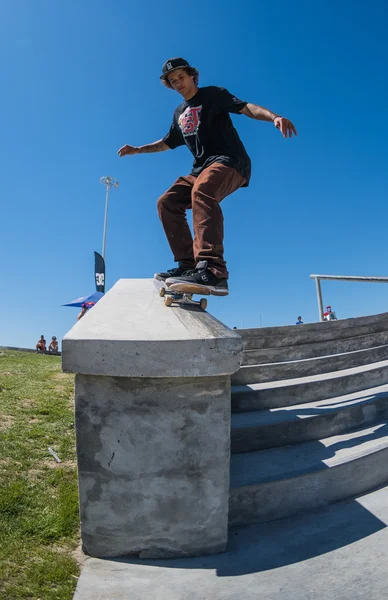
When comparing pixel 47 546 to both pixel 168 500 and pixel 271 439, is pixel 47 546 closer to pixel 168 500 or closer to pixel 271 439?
pixel 168 500

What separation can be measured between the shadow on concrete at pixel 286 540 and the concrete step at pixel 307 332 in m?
2.29

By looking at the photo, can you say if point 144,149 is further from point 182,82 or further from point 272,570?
point 272,570

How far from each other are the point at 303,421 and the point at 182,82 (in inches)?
119

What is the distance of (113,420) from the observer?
6.15 ft

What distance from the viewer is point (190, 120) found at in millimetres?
3354

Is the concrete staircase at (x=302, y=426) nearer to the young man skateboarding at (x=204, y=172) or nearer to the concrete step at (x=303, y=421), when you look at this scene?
the concrete step at (x=303, y=421)

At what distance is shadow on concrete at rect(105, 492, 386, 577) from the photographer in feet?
5.92

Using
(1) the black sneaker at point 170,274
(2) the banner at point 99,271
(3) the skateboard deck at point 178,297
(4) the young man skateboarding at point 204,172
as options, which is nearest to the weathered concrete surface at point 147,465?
(3) the skateboard deck at point 178,297

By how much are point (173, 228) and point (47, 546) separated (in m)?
2.53

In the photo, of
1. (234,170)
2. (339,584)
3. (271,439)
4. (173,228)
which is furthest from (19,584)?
(234,170)

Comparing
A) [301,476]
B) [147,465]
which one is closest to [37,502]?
[147,465]

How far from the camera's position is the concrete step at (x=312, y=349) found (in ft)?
13.9

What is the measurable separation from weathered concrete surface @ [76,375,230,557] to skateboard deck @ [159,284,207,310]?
2.27 feet

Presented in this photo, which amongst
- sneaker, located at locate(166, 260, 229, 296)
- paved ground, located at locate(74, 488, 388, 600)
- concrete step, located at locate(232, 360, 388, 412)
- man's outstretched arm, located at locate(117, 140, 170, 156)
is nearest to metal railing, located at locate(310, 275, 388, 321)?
concrete step, located at locate(232, 360, 388, 412)
